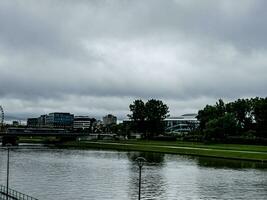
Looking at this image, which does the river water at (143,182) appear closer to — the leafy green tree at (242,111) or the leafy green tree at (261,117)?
the leafy green tree at (261,117)

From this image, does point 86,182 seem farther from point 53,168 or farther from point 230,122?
point 230,122

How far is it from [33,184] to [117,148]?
100239mm

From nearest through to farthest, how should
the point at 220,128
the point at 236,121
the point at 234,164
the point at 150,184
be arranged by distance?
1. the point at 150,184
2. the point at 234,164
3. the point at 220,128
4. the point at 236,121

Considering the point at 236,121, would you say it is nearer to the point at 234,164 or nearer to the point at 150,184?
the point at 234,164

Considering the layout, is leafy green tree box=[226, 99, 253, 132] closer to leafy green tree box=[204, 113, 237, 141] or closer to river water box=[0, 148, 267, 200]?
leafy green tree box=[204, 113, 237, 141]

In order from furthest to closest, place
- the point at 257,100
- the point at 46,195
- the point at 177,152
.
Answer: the point at 257,100 < the point at 177,152 < the point at 46,195

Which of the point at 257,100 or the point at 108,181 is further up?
the point at 257,100

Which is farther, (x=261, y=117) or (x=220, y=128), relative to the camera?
(x=261, y=117)

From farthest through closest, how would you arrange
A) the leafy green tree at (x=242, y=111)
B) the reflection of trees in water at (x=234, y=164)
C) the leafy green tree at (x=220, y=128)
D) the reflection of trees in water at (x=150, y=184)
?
the leafy green tree at (x=242, y=111), the leafy green tree at (x=220, y=128), the reflection of trees in water at (x=234, y=164), the reflection of trees in water at (x=150, y=184)

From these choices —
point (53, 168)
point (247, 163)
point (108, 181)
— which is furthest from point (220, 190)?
point (247, 163)

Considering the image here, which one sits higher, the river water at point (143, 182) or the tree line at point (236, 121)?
the tree line at point (236, 121)

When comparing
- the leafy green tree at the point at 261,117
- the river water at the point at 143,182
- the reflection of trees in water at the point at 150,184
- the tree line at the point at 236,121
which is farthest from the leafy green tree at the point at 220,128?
the reflection of trees in water at the point at 150,184

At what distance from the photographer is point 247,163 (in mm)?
94375

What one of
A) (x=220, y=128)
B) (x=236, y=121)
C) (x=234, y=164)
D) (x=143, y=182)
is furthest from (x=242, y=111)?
(x=143, y=182)
